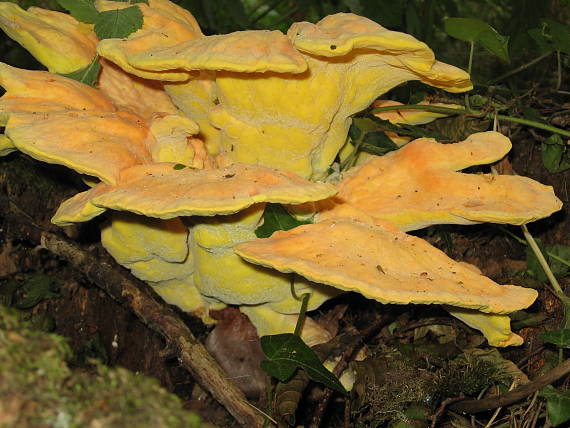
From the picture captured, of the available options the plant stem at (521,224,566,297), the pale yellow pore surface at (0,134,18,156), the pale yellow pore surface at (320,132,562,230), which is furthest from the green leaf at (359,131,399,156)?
the pale yellow pore surface at (0,134,18,156)

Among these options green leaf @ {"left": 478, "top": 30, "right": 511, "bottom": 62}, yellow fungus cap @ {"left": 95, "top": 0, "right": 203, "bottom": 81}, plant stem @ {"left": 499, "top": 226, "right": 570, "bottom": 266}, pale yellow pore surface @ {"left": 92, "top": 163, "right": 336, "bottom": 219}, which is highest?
yellow fungus cap @ {"left": 95, "top": 0, "right": 203, "bottom": 81}

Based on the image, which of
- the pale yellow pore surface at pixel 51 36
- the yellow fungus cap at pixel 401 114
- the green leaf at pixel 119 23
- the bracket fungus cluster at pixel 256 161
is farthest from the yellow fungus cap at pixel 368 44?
the pale yellow pore surface at pixel 51 36

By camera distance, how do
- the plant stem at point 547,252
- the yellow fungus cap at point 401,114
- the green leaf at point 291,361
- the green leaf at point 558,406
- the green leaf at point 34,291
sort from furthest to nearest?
the green leaf at point 34,291 < the plant stem at point 547,252 < the yellow fungus cap at point 401,114 < the green leaf at point 558,406 < the green leaf at point 291,361

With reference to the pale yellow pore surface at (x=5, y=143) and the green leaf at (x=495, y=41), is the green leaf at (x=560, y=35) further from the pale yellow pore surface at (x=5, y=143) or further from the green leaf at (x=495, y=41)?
the pale yellow pore surface at (x=5, y=143)

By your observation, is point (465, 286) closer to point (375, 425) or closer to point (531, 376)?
point (375, 425)

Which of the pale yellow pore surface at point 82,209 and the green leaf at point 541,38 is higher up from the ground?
the green leaf at point 541,38

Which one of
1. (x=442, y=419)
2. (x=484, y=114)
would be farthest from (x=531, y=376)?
(x=484, y=114)

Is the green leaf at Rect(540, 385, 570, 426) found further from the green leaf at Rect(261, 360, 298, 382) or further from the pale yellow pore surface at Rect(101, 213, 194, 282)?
the pale yellow pore surface at Rect(101, 213, 194, 282)

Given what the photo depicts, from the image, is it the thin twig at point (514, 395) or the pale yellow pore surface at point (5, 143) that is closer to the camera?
the thin twig at point (514, 395)
